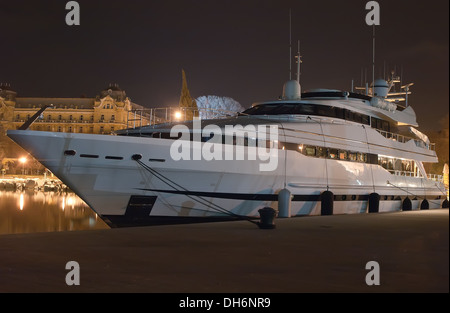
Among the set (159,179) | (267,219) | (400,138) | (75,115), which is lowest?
(267,219)

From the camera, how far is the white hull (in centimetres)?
1739

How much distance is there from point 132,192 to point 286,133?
6870 millimetres

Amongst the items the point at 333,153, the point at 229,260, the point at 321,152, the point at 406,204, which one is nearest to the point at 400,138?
the point at 406,204

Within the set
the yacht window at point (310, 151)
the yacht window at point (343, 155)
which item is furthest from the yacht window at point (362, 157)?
the yacht window at point (310, 151)

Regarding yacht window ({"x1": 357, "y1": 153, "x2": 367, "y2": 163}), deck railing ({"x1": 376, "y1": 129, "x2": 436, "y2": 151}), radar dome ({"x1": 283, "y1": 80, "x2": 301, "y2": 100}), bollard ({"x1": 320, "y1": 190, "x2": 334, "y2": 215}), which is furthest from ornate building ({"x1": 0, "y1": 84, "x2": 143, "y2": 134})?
bollard ({"x1": 320, "y1": 190, "x2": 334, "y2": 215})

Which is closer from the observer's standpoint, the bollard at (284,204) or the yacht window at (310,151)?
the bollard at (284,204)

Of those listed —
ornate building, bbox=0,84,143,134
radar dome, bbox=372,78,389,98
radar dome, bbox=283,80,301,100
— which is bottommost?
radar dome, bbox=283,80,301,100

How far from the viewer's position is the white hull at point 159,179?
1739 cm

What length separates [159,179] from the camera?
1814 centimetres

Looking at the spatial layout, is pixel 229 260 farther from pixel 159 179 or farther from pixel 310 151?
pixel 310 151

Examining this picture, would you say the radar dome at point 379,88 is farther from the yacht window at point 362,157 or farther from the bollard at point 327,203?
the bollard at point 327,203

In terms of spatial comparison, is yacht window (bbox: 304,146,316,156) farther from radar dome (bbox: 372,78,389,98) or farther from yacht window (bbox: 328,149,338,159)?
radar dome (bbox: 372,78,389,98)

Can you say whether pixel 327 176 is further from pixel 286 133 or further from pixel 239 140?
pixel 239 140

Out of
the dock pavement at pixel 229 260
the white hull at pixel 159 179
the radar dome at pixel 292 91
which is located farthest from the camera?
the radar dome at pixel 292 91
